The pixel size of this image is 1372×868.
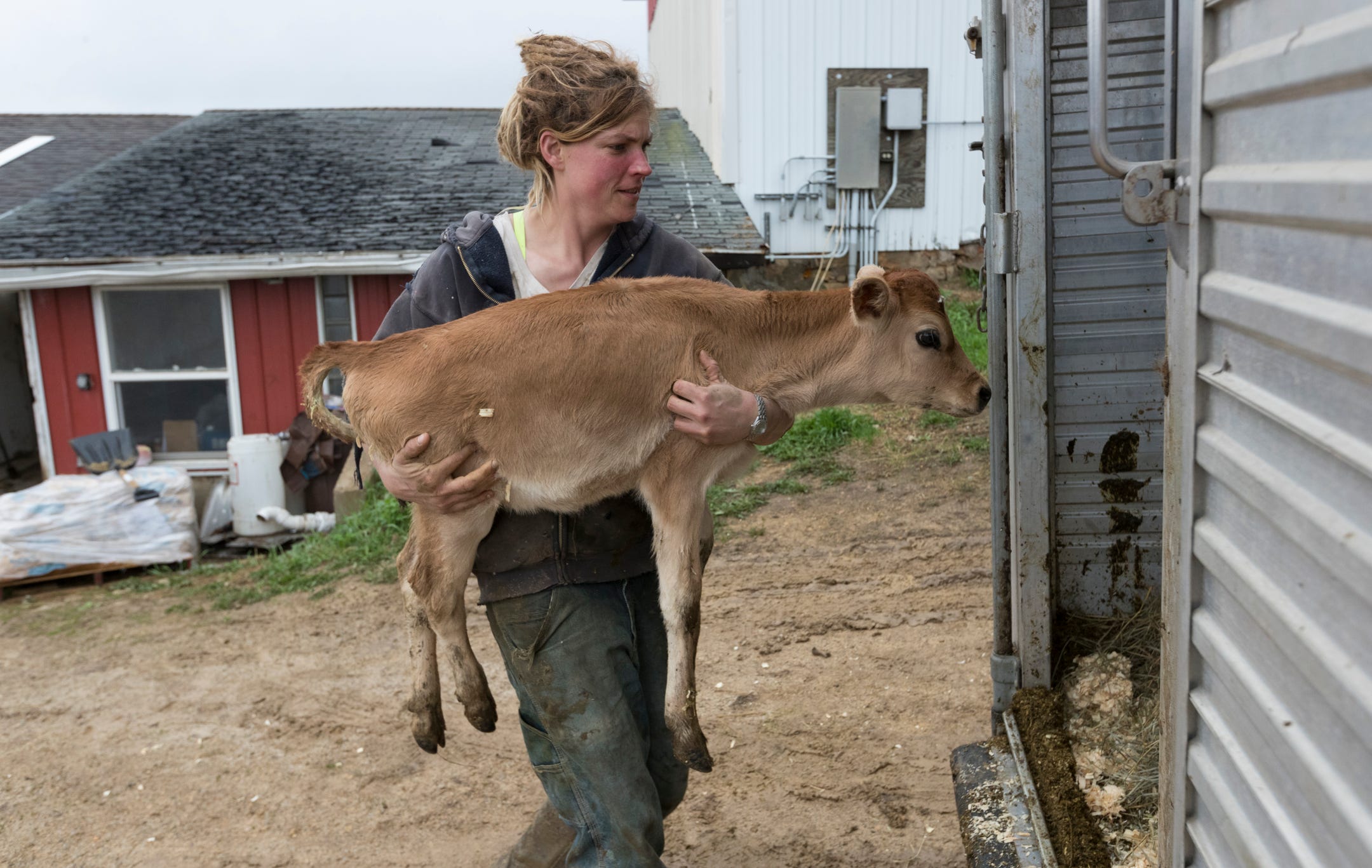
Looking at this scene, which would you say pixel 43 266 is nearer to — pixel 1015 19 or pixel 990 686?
Result: pixel 990 686

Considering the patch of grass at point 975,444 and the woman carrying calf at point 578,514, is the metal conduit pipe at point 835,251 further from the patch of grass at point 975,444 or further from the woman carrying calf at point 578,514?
the woman carrying calf at point 578,514

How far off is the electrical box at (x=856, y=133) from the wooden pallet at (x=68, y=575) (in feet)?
33.6

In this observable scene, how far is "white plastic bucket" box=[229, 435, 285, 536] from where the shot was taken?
11.3 m

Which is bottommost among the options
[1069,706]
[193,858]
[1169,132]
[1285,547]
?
[193,858]

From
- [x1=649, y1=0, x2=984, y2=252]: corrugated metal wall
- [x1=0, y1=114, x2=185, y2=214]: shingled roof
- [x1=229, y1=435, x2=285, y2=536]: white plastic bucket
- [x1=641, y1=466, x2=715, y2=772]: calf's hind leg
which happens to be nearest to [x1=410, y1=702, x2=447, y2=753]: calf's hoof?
[x1=641, y1=466, x2=715, y2=772]: calf's hind leg

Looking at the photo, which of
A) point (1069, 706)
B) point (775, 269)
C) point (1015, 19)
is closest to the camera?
point (1015, 19)

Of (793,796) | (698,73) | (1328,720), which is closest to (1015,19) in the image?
(1328,720)

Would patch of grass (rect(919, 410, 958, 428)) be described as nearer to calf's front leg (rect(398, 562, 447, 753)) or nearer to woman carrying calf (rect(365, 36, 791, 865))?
woman carrying calf (rect(365, 36, 791, 865))

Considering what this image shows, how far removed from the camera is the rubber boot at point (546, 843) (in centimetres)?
A: 387

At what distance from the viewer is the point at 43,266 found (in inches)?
452

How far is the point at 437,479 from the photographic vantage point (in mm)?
3299

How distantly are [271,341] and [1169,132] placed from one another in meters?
11.4

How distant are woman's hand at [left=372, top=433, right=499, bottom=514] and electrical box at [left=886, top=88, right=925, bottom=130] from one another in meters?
13.3

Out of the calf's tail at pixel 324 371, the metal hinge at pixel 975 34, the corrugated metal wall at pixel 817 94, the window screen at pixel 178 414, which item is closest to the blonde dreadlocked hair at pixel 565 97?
the calf's tail at pixel 324 371
